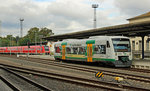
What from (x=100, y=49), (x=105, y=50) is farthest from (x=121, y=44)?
(x=100, y=49)

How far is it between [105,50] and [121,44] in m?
1.59

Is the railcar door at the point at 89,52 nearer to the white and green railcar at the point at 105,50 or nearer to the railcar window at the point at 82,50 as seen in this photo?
the white and green railcar at the point at 105,50

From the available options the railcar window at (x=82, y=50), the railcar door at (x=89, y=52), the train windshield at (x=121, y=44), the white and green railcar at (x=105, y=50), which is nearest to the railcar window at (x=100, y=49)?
the white and green railcar at (x=105, y=50)

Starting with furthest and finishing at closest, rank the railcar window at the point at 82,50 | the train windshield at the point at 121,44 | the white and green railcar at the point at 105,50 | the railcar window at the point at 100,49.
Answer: the railcar window at the point at 82,50 < the railcar window at the point at 100,49 < the train windshield at the point at 121,44 < the white and green railcar at the point at 105,50

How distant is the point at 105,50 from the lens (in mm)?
19203

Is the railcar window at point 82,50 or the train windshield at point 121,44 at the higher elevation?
the train windshield at point 121,44

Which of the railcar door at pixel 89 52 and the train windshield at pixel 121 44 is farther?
the railcar door at pixel 89 52

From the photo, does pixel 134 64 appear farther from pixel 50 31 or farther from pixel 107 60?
pixel 50 31

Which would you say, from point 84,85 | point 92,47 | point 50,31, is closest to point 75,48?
point 92,47

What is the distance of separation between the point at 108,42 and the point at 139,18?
42.7m

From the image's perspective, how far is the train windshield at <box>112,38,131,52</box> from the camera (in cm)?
1855

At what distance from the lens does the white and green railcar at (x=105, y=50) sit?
1833 cm

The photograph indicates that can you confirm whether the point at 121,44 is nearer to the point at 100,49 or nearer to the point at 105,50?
the point at 105,50

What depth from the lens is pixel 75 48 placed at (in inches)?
966
